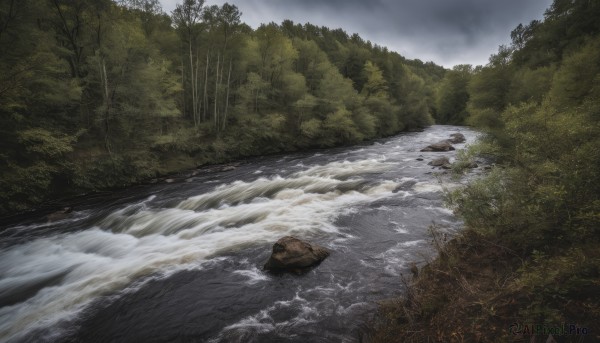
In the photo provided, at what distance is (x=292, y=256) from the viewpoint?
27.8 feet

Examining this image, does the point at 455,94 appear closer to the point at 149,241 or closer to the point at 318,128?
the point at 318,128

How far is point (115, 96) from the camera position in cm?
2083

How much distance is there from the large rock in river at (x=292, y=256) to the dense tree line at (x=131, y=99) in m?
14.5

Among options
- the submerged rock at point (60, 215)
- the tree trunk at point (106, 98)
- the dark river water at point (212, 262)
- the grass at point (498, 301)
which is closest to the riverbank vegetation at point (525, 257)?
the grass at point (498, 301)

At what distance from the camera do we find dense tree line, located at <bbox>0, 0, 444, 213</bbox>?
14.8 meters

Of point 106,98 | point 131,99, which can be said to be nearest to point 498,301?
point 106,98

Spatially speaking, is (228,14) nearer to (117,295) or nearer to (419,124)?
(117,295)

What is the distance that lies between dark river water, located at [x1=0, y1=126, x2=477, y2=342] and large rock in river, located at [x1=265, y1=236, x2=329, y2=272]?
315 millimetres

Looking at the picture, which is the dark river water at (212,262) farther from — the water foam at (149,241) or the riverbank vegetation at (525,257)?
the riverbank vegetation at (525,257)

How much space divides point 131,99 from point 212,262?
17.2 m

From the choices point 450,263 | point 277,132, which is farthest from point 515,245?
point 277,132

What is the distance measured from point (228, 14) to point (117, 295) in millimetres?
25584

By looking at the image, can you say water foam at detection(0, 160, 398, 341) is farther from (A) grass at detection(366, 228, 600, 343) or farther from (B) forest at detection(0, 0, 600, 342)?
(B) forest at detection(0, 0, 600, 342)

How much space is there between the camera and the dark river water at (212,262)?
6.58 meters
